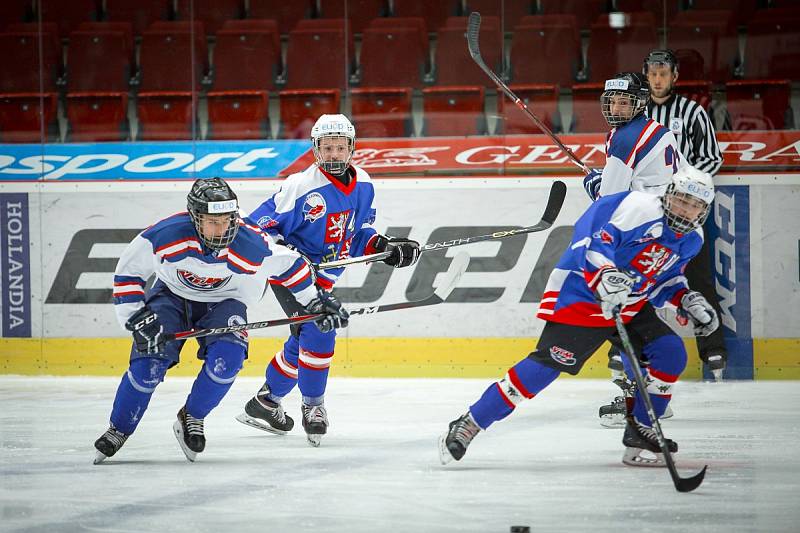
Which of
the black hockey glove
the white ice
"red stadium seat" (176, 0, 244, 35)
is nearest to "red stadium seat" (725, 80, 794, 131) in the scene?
the white ice

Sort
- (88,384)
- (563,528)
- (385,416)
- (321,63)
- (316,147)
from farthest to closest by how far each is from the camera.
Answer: (321,63)
(88,384)
(385,416)
(316,147)
(563,528)

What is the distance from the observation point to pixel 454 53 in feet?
18.5

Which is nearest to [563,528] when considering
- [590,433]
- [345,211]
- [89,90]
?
[590,433]

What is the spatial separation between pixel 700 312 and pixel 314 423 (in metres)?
1.35

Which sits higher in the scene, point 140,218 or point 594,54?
point 594,54

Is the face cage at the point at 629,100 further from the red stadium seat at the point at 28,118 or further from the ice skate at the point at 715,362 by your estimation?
the red stadium seat at the point at 28,118

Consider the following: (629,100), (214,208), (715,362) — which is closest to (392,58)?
(629,100)

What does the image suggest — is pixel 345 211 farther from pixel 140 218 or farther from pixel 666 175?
pixel 140 218

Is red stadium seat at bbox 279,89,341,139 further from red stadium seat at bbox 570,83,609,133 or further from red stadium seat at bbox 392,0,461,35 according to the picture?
red stadium seat at bbox 570,83,609,133

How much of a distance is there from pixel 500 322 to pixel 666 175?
1624mm

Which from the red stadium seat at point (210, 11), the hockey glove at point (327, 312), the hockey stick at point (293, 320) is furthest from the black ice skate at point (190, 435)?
the red stadium seat at point (210, 11)

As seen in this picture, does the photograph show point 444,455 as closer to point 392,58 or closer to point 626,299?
point 626,299

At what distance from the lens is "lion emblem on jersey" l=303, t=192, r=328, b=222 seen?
12.7ft

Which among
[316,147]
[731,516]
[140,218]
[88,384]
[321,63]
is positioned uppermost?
[321,63]
